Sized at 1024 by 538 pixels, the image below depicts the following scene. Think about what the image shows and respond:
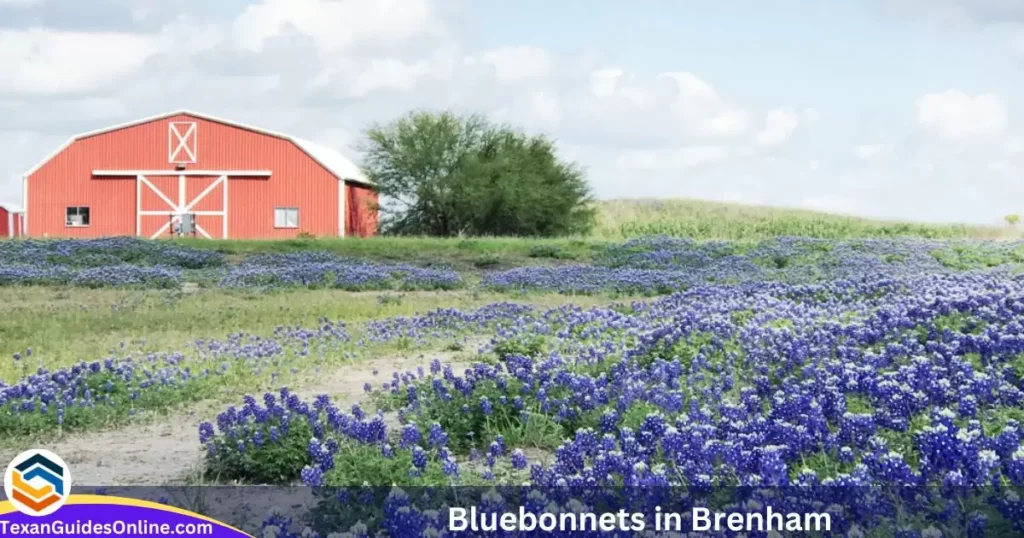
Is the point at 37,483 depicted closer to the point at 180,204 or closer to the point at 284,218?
the point at 284,218

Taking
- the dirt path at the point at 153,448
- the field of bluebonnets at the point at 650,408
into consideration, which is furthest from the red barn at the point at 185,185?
the dirt path at the point at 153,448

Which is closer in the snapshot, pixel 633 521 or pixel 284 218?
pixel 633 521

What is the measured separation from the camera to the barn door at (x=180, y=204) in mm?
51562

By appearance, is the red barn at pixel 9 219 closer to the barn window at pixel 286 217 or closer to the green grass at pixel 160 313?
the barn window at pixel 286 217

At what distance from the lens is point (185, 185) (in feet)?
170

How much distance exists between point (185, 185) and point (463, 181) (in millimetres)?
12308

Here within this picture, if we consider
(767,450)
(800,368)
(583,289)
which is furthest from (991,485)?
(583,289)

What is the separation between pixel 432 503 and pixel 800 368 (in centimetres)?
399

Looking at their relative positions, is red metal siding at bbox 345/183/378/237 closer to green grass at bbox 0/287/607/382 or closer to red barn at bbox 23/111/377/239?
red barn at bbox 23/111/377/239

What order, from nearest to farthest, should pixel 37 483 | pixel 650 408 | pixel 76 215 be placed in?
pixel 37 483
pixel 650 408
pixel 76 215

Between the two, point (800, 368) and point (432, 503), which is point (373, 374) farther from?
point (432, 503)

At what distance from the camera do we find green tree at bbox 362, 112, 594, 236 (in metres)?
53.0

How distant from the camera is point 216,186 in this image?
51656mm

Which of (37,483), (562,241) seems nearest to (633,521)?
(37,483)
